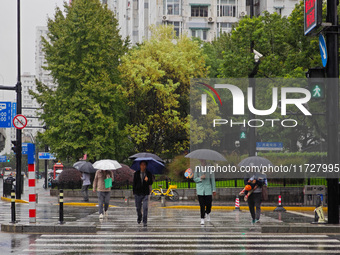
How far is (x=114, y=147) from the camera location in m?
42.4

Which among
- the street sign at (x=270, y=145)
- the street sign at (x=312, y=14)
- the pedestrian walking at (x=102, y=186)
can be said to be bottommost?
the pedestrian walking at (x=102, y=186)

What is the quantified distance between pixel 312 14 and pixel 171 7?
61382 millimetres

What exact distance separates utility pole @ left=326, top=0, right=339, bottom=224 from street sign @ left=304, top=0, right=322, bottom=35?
0.48 m

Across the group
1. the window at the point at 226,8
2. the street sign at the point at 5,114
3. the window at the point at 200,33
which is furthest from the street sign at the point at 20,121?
the window at the point at 226,8

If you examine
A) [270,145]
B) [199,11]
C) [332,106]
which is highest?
[199,11]

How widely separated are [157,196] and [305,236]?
1790 centimetres

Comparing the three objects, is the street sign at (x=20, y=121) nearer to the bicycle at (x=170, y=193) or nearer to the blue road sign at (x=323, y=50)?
the blue road sign at (x=323, y=50)

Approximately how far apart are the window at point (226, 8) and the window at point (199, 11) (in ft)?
6.03

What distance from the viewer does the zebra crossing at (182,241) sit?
1275cm

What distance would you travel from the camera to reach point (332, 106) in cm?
1750

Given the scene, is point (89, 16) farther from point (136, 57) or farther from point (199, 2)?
point (199, 2)

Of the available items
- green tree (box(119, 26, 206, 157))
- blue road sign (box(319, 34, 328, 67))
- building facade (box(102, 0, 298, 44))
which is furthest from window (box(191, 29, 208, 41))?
blue road sign (box(319, 34, 328, 67))

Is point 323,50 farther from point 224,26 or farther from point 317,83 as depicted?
point 224,26

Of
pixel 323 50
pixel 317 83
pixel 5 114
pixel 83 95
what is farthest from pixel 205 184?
pixel 83 95
